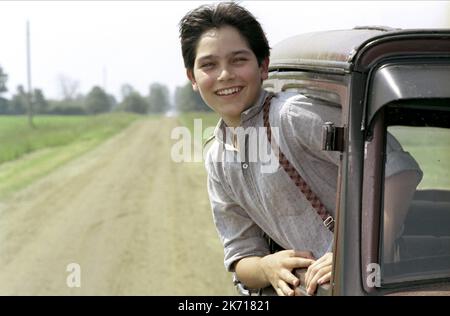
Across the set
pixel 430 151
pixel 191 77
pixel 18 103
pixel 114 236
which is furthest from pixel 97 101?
pixel 430 151

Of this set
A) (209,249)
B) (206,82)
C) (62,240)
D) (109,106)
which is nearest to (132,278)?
(209,249)

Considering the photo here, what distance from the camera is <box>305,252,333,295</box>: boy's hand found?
7.22 feet

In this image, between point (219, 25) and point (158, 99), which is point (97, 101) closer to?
point (158, 99)

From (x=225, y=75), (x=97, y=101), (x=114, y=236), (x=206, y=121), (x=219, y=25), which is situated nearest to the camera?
(x=225, y=75)

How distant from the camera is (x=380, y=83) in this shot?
204 cm

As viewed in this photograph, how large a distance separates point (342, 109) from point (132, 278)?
27.6ft

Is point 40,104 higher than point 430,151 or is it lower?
lower

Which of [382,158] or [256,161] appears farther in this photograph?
[256,161]

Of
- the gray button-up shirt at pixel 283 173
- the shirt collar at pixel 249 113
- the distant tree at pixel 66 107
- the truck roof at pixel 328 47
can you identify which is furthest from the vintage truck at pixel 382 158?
the distant tree at pixel 66 107

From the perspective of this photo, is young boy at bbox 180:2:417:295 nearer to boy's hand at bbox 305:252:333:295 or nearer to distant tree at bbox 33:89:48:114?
boy's hand at bbox 305:252:333:295

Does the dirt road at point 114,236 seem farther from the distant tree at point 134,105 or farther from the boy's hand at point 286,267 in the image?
the distant tree at point 134,105

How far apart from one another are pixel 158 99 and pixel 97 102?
30981 mm

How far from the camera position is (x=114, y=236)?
13.1 meters
